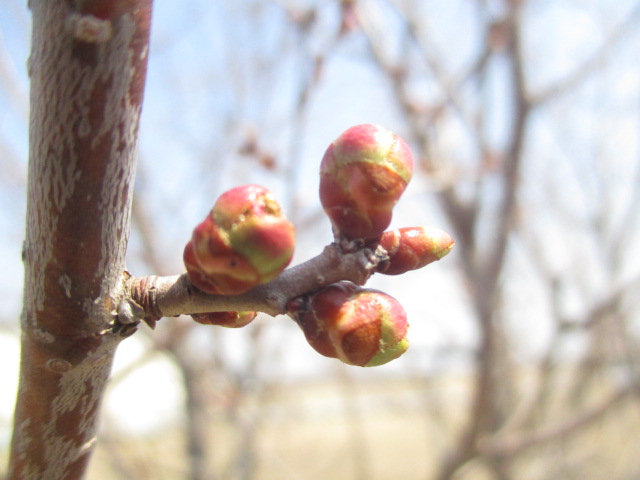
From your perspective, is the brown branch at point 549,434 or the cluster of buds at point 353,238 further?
the brown branch at point 549,434

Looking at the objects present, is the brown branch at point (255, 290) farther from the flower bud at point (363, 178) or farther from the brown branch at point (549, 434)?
the brown branch at point (549, 434)

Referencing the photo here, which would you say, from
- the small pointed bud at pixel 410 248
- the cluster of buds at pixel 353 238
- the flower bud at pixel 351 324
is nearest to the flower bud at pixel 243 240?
the cluster of buds at pixel 353 238

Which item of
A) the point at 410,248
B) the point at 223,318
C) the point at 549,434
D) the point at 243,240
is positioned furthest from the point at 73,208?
the point at 549,434

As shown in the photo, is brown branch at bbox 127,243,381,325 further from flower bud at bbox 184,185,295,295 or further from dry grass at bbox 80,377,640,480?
dry grass at bbox 80,377,640,480

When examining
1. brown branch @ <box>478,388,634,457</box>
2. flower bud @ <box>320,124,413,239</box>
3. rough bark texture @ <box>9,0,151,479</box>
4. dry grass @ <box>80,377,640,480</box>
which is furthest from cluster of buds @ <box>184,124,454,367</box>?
dry grass @ <box>80,377,640,480</box>

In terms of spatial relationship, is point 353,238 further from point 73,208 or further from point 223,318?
point 73,208

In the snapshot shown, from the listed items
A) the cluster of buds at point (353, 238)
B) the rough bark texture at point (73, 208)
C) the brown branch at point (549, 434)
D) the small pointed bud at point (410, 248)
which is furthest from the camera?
the brown branch at point (549, 434)
